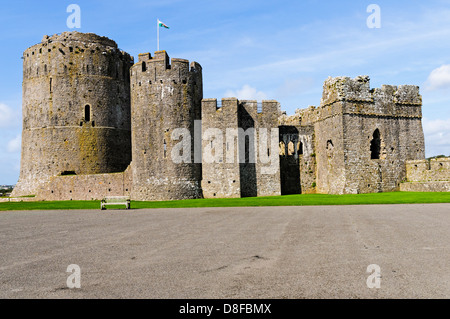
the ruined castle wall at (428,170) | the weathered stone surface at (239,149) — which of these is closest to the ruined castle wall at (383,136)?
the ruined castle wall at (428,170)

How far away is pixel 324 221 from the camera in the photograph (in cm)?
1272

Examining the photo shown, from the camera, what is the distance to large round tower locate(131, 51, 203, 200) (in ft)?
98.6

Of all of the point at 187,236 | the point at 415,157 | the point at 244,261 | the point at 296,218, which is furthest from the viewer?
the point at 415,157

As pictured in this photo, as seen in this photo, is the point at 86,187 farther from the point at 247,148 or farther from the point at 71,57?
→ the point at 247,148

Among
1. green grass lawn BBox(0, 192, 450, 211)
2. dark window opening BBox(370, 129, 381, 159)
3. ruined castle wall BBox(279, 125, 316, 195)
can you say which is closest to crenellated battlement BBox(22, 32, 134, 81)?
green grass lawn BBox(0, 192, 450, 211)

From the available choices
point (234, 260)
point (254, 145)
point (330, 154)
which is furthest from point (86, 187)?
point (234, 260)

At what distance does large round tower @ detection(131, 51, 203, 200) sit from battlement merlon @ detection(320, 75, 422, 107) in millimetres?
10852

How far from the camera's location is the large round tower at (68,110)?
38.3m

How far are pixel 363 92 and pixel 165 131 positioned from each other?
15.8 m

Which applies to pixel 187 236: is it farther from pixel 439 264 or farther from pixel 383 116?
pixel 383 116

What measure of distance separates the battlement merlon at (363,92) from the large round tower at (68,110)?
72.9 feet
